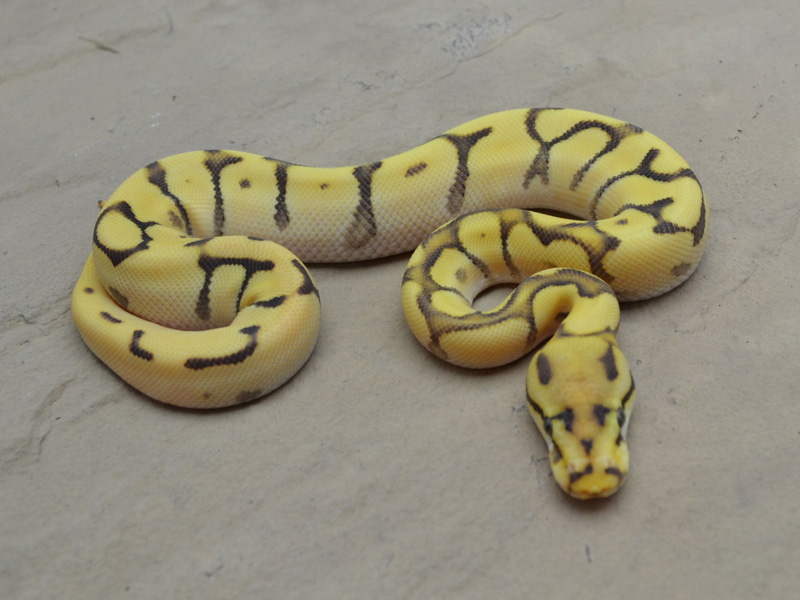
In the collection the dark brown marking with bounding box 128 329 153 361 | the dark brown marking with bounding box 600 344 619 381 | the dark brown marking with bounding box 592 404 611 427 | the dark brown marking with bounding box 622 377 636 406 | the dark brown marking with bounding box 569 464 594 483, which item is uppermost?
the dark brown marking with bounding box 600 344 619 381

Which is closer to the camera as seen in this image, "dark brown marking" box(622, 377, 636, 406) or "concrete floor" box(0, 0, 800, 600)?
"concrete floor" box(0, 0, 800, 600)

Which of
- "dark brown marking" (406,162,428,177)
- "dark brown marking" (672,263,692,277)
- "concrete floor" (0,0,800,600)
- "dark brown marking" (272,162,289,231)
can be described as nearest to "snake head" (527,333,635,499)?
"concrete floor" (0,0,800,600)

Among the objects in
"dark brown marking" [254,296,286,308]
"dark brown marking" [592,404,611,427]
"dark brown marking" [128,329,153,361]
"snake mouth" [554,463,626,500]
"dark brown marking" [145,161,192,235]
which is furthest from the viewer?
"dark brown marking" [145,161,192,235]

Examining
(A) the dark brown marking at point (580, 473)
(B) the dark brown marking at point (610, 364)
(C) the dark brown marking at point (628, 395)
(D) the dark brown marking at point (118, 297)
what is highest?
(B) the dark brown marking at point (610, 364)

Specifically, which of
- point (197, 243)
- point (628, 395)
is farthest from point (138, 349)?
point (628, 395)

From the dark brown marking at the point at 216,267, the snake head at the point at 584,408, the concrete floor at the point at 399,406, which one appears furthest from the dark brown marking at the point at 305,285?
the snake head at the point at 584,408

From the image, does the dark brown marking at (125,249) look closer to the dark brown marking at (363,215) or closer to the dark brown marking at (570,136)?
the dark brown marking at (363,215)

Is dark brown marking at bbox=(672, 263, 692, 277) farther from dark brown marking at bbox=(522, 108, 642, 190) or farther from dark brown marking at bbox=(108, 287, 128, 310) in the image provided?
dark brown marking at bbox=(108, 287, 128, 310)

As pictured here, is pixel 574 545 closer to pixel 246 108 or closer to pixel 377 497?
pixel 377 497
